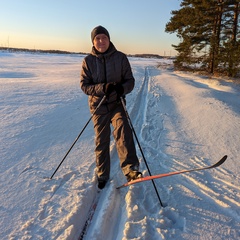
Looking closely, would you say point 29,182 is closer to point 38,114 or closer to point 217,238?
point 217,238

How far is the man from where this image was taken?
358 centimetres

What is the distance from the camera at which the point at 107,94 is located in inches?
139

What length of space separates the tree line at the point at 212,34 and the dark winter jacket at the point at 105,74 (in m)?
13.4

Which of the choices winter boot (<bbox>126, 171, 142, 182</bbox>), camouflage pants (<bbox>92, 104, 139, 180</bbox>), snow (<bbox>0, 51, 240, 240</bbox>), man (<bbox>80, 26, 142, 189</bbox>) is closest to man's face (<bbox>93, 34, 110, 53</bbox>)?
man (<bbox>80, 26, 142, 189</bbox>)

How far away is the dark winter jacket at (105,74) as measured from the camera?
144 inches

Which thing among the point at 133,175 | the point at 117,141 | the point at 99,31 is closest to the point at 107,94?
the point at 117,141

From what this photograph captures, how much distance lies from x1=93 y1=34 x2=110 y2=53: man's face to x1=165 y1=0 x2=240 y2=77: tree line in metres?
13.5

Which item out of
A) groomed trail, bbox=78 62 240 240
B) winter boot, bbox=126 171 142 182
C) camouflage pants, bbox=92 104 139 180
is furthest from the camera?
camouflage pants, bbox=92 104 139 180

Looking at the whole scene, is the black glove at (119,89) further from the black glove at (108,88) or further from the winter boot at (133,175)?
the winter boot at (133,175)

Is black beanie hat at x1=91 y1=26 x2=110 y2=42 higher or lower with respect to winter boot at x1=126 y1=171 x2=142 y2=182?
Answer: higher

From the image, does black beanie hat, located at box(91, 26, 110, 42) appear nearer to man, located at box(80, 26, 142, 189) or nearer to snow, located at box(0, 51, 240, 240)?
man, located at box(80, 26, 142, 189)

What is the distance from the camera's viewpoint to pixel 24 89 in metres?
9.68

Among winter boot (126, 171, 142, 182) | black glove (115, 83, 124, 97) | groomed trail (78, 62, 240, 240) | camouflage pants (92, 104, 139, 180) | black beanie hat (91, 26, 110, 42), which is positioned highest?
black beanie hat (91, 26, 110, 42)

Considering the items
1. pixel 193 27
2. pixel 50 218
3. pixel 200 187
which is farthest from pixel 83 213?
pixel 193 27
